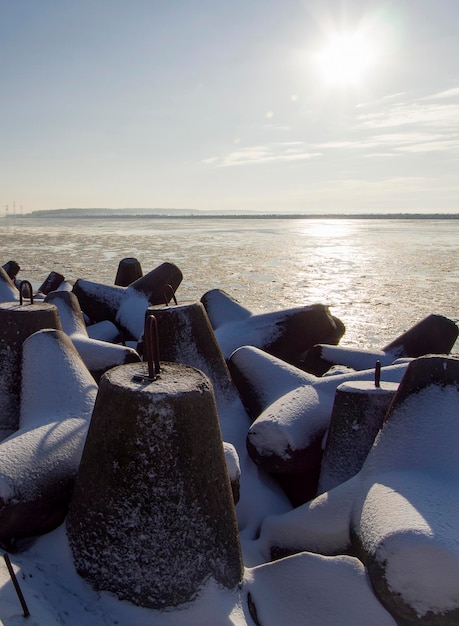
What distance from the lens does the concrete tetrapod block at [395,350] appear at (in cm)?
446

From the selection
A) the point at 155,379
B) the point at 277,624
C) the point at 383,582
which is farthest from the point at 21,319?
the point at 383,582

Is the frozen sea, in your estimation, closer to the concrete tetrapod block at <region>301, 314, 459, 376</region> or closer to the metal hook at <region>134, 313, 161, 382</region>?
the concrete tetrapod block at <region>301, 314, 459, 376</region>

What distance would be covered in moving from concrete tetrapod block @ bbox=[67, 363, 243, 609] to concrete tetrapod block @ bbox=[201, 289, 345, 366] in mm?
2708

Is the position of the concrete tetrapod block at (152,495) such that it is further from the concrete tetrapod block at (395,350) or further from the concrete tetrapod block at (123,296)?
the concrete tetrapod block at (123,296)

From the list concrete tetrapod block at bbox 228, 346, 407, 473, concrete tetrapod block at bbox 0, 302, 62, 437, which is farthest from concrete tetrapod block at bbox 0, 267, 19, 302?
concrete tetrapod block at bbox 228, 346, 407, 473

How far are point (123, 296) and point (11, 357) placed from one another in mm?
3119

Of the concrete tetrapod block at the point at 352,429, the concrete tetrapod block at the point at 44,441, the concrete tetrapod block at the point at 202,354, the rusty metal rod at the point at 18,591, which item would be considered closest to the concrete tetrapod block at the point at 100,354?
the concrete tetrapod block at the point at 202,354

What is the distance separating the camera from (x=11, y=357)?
3.08m

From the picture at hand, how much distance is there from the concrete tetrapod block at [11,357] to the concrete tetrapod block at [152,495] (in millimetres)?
1380

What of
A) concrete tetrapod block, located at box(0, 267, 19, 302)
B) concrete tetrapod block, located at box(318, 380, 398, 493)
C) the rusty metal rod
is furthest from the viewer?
concrete tetrapod block, located at box(0, 267, 19, 302)

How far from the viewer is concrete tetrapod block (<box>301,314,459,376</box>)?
4.46 metres

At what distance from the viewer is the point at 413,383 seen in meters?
2.44

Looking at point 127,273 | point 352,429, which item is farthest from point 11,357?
point 127,273

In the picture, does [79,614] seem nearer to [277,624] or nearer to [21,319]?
[277,624]
